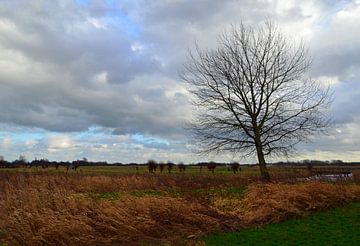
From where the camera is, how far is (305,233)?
12.9 m

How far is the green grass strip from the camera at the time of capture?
1185 centimetres

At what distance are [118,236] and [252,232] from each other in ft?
13.7

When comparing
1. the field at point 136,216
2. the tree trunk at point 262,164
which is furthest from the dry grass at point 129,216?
the tree trunk at point 262,164

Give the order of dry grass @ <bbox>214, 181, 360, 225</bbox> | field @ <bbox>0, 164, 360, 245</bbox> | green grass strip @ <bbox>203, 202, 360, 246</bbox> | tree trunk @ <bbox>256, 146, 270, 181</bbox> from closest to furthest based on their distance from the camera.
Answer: green grass strip @ <bbox>203, 202, 360, 246</bbox> < field @ <bbox>0, 164, 360, 245</bbox> < dry grass @ <bbox>214, 181, 360, 225</bbox> < tree trunk @ <bbox>256, 146, 270, 181</bbox>

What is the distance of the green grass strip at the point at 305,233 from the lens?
1185 cm

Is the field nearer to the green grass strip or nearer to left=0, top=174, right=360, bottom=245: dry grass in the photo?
left=0, top=174, right=360, bottom=245: dry grass

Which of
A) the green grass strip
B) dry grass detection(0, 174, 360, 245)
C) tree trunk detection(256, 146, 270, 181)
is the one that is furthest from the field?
tree trunk detection(256, 146, 270, 181)

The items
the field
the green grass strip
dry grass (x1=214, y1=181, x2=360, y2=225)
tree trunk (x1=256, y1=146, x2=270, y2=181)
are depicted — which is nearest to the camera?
the green grass strip

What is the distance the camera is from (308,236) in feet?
40.9

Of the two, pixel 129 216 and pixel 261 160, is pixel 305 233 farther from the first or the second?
pixel 261 160

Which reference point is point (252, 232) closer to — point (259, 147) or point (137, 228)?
point (137, 228)

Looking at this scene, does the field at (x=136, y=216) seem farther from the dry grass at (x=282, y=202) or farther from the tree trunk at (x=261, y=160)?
the tree trunk at (x=261, y=160)

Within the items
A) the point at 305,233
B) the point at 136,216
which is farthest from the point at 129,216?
the point at 305,233

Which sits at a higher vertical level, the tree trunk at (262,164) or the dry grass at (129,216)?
the tree trunk at (262,164)
